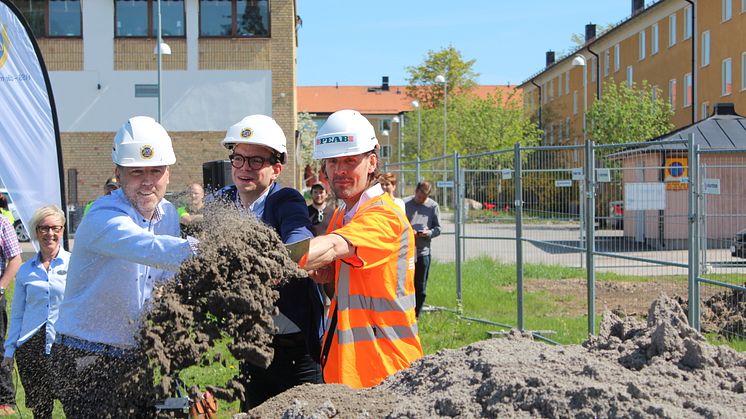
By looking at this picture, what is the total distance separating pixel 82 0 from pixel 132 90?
155 inches

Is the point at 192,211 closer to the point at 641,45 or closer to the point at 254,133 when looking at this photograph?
the point at 254,133

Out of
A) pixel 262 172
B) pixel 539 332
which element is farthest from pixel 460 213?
pixel 262 172

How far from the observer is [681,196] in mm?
7258

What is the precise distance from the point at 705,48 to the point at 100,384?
136 ft

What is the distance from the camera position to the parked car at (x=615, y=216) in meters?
7.93

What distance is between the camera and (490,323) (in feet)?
35.3

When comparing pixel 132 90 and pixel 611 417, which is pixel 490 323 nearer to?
pixel 611 417

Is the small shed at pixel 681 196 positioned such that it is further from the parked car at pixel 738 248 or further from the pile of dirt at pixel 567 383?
the pile of dirt at pixel 567 383

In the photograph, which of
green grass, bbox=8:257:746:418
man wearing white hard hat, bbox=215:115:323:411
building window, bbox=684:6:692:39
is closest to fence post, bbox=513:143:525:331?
green grass, bbox=8:257:746:418

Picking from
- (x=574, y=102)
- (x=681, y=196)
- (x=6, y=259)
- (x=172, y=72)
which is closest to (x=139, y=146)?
(x=6, y=259)

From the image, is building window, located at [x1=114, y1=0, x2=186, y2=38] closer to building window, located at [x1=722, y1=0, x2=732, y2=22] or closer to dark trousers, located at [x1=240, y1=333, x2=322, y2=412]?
building window, located at [x1=722, y1=0, x2=732, y2=22]

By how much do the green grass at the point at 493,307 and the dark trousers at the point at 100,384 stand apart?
315cm

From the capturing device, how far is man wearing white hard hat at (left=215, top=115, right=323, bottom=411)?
3.87 meters

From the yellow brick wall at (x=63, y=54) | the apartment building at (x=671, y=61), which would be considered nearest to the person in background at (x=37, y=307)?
the yellow brick wall at (x=63, y=54)
